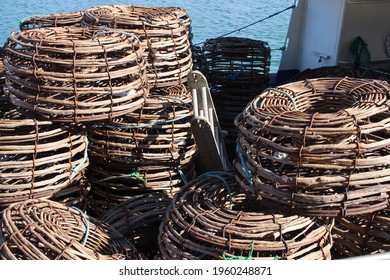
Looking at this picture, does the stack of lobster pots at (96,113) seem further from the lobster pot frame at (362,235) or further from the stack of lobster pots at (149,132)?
the lobster pot frame at (362,235)

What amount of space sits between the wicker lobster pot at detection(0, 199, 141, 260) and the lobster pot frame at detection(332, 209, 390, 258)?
0.86 meters

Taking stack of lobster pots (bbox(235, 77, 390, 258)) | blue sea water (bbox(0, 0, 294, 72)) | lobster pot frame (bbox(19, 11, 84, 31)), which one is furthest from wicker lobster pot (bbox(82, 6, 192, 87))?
blue sea water (bbox(0, 0, 294, 72))

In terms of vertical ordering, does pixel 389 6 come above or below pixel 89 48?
below

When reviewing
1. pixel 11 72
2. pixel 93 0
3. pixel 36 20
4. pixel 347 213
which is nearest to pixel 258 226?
pixel 347 213

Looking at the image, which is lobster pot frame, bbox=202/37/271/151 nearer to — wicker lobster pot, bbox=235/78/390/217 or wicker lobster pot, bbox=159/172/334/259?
wicker lobster pot, bbox=235/78/390/217

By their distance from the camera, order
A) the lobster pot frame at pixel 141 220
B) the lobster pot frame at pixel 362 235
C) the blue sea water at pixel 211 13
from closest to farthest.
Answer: the lobster pot frame at pixel 362 235 → the lobster pot frame at pixel 141 220 → the blue sea water at pixel 211 13

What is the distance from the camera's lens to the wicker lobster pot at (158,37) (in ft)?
9.39

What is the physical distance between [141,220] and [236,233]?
776 mm

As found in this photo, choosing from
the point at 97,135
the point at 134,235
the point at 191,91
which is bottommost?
the point at 134,235

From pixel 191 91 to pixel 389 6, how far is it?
107 inches

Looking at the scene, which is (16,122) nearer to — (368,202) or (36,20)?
(36,20)

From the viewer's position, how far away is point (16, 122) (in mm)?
2396

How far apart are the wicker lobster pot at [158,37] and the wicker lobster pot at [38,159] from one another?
0.60m

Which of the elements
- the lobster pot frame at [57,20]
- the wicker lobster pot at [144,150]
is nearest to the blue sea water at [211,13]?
the lobster pot frame at [57,20]
